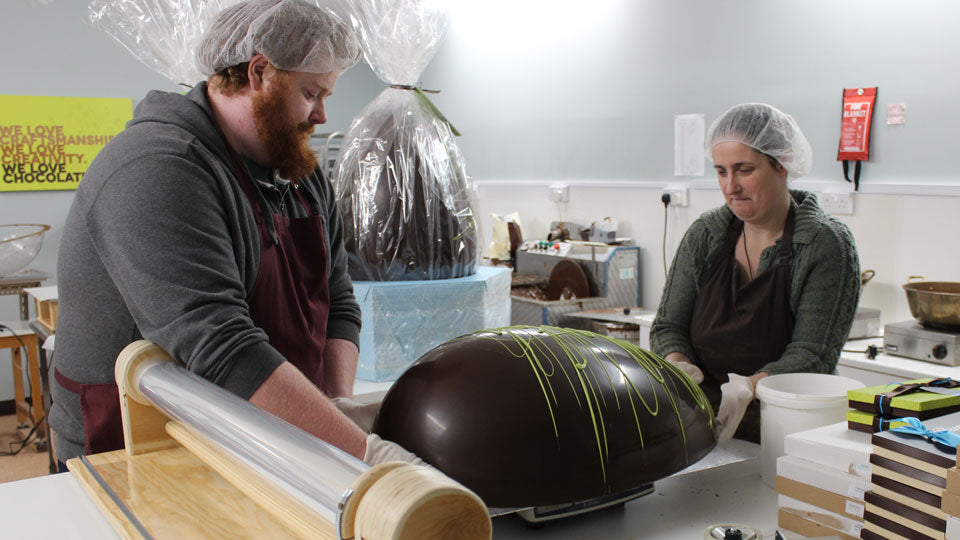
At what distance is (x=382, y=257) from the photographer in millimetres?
2264

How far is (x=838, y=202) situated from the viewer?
331 centimetres

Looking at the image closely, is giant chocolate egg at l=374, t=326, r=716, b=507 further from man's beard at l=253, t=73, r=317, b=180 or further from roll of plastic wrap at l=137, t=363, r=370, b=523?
man's beard at l=253, t=73, r=317, b=180

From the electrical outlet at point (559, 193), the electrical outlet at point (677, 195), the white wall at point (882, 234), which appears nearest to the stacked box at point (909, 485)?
the white wall at point (882, 234)

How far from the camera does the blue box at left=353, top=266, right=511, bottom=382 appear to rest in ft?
7.35

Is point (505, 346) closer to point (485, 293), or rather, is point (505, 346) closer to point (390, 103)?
point (485, 293)

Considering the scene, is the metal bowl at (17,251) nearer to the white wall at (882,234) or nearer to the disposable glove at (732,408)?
the white wall at (882,234)

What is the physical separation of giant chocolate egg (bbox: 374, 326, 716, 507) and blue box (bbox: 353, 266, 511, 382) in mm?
1107

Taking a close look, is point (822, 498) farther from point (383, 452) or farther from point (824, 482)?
point (383, 452)

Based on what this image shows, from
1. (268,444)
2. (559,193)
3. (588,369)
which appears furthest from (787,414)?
(559,193)

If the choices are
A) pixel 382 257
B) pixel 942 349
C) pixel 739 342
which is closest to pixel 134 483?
pixel 382 257

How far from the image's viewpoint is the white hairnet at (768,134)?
6.84 ft

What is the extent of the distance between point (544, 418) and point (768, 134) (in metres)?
1.43

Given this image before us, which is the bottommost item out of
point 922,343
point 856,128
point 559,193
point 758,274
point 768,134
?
point 922,343

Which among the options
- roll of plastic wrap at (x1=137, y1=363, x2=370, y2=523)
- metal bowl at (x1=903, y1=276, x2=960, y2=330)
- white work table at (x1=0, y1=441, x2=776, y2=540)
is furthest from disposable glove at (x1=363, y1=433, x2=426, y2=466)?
metal bowl at (x1=903, y1=276, x2=960, y2=330)
